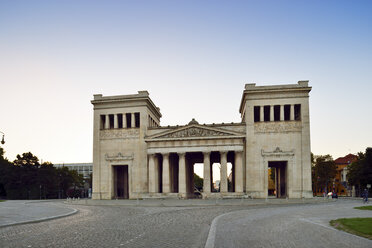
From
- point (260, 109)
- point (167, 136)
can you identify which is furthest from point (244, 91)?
point (167, 136)

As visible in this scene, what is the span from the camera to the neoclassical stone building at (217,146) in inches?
2687

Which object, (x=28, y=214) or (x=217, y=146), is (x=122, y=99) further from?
(x=28, y=214)

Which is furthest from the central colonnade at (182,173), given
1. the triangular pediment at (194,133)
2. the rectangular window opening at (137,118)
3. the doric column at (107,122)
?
the doric column at (107,122)

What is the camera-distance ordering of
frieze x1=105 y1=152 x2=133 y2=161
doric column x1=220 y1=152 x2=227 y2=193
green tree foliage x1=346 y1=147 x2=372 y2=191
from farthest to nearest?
green tree foliage x1=346 y1=147 x2=372 y2=191 → frieze x1=105 y1=152 x2=133 y2=161 → doric column x1=220 y1=152 x2=227 y2=193

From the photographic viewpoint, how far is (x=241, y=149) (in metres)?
68.2

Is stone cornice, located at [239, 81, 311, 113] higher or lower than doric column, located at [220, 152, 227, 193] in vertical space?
higher

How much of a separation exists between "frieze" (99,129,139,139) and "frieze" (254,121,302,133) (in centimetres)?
2365

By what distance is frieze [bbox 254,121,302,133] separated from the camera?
6888 centimetres

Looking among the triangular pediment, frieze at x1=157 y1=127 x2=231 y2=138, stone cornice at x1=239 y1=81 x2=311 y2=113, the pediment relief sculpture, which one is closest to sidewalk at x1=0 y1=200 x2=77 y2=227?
the triangular pediment

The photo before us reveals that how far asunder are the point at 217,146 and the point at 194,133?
4.87m

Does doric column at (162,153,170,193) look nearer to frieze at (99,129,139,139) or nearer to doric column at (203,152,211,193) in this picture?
doric column at (203,152,211,193)

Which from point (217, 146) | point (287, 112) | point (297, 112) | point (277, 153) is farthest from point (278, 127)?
point (217, 146)

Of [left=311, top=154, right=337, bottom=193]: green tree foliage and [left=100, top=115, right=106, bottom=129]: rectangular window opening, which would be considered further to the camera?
[left=311, top=154, right=337, bottom=193]: green tree foliage

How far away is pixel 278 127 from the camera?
6919 centimetres
